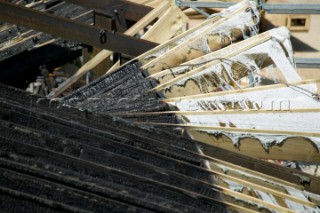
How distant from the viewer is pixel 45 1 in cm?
841

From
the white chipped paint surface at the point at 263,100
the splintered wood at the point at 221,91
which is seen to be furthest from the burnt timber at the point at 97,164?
the white chipped paint surface at the point at 263,100

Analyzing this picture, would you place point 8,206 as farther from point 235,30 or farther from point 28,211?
point 235,30

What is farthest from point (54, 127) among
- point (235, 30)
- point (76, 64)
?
point (76, 64)

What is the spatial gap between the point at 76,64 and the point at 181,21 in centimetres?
468

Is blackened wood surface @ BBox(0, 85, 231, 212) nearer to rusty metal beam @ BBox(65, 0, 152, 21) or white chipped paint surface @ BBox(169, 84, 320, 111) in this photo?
white chipped paint surface @ BBox(169, 84, 320, 111)

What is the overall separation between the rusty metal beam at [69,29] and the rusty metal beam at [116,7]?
122 centimetres

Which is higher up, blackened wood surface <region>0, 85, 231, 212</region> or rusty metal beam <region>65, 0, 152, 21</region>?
rusty metal beam <region>65, 0, 152, 21</region>

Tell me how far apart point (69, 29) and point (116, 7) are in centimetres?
157

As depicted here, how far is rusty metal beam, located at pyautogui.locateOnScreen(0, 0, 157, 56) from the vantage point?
17.7ft

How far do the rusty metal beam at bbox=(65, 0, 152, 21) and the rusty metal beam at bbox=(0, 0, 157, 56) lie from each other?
122 centimetres

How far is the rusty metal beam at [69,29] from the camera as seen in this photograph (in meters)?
5.39

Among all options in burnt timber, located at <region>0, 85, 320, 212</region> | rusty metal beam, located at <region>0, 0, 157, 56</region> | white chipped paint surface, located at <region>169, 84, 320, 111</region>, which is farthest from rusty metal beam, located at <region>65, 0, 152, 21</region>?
burnt timber, located at <region>0, 85, 320, 212</region>

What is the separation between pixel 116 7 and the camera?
6.99 metres

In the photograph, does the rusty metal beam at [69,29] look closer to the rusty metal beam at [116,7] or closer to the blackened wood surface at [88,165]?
the rusty metal beam at [116,7]
